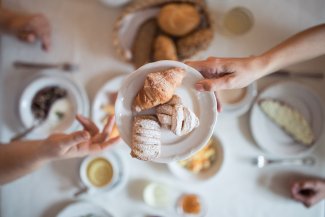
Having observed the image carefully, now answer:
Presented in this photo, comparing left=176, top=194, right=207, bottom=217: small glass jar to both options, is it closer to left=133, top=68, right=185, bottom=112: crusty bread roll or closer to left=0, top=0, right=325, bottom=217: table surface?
left=0, top=0, right=325, bottom=217: table surface

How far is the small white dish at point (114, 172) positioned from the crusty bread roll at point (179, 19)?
54 cm

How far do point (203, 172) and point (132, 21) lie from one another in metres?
0.67

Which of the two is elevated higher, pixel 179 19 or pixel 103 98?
pixel 179 19

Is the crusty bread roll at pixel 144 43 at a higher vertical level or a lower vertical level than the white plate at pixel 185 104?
higher

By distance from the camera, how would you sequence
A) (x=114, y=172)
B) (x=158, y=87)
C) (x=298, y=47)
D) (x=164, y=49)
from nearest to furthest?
(x=158, y=87) → (x=298, y=47) → (x=164, y=49) → (x=114, y=172)

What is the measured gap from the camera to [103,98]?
3.84 ft

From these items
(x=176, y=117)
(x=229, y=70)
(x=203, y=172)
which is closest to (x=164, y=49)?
(x=229, y=70)

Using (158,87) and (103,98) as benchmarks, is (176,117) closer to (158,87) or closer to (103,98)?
(158,87)

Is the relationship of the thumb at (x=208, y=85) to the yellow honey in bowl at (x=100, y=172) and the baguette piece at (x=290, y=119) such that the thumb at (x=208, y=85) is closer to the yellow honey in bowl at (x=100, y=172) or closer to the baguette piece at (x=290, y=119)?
the baguette piece at (x=290, y=119)

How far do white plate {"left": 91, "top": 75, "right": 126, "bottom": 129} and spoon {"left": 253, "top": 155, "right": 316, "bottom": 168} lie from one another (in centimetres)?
64

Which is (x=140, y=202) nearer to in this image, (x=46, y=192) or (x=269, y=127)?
(x=46, y=192)

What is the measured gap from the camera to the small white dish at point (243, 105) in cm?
112

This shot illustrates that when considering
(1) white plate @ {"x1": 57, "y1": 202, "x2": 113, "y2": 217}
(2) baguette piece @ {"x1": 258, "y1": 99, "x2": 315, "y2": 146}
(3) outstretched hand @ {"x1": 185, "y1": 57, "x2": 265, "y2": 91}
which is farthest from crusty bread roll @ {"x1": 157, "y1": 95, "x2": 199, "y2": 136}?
(1) white plate @ {"x1": 57, "y1": 202, "x2": 113, "y2": 217}

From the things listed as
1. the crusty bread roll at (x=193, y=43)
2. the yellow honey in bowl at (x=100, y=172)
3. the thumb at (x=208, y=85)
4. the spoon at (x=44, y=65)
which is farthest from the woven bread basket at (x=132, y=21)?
the yellow honey in bowl at (x=100, y=172)
